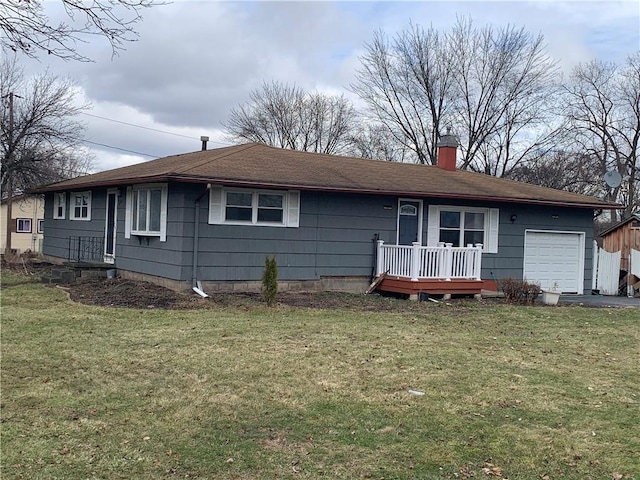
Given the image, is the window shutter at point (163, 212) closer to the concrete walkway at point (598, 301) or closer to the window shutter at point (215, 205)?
A: the window shutter at point (215, 205)

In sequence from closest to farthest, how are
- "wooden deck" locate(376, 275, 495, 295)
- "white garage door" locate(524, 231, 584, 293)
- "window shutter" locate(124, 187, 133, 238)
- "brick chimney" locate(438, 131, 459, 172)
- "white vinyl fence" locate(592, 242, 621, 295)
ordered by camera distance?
"wooden deck" locate(376, 275, 495, 295) → "window shutter" locate(124, 187, 133, 238) → "white garage door" locate(524, 231, 584, 293) → "white vinyl fence" locate(592, 242, 621, 295) → "brick chimney" locate(438, 131, 459, 172)

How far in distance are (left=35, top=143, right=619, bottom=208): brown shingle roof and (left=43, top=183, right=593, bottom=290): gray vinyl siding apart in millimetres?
403

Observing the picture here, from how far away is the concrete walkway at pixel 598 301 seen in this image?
14.9 m

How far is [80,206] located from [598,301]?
1489cm

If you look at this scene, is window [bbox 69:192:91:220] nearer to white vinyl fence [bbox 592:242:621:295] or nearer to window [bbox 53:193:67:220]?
window [bbox 53:193:67:220]

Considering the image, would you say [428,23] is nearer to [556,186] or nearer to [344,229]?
[556,186]

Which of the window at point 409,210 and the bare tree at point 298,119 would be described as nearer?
the window at point 409,210

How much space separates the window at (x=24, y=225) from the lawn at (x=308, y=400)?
35.4 meters

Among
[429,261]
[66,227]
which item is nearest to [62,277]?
[66,227]

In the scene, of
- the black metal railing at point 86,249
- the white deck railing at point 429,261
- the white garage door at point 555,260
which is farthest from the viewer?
the black metal railing at point 86,249

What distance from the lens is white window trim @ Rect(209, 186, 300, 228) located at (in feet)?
43.0

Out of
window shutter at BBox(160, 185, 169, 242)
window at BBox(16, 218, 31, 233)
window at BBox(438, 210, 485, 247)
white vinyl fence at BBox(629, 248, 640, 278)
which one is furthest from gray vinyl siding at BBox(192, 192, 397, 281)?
window at BBox(16, 218, 31, 233)

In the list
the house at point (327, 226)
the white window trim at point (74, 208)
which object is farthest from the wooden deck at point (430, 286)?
the white window trim at point (74, 208)

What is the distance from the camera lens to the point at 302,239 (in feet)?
46.2
